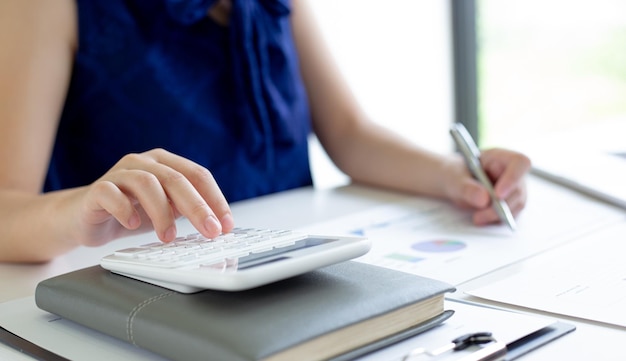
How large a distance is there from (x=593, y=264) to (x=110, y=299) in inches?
17.5

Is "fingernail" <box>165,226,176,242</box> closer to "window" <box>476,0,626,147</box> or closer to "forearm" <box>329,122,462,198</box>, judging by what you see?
"forearm" <box>329,122,462,198</box>

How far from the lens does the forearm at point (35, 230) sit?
82cm

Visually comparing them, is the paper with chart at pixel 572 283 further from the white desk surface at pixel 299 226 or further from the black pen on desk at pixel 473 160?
the black pen on desk at pixel 473 160

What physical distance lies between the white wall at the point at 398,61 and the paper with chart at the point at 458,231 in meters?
1.46

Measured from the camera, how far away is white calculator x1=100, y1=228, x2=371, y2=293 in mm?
542

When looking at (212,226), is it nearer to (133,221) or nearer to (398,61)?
(133,221)

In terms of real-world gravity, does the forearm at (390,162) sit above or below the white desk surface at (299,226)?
above

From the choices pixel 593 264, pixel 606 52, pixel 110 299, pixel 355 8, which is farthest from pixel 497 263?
pixel 606 52

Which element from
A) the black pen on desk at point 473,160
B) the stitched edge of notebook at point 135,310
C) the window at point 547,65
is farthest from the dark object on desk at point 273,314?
the window at point 547,65

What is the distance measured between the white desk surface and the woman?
28 mm

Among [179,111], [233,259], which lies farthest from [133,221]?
[179,111]

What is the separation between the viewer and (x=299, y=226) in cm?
100

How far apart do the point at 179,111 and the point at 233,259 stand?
0.63 metres

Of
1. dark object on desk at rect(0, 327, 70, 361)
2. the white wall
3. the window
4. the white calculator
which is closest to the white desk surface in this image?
dark object on desk at rect(0, 327, 70, 361)
